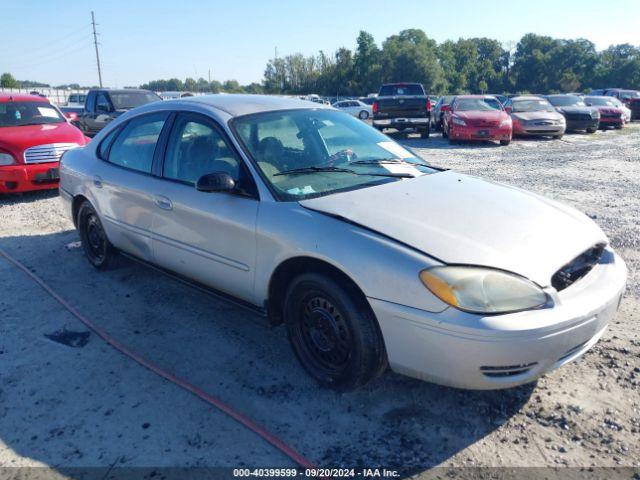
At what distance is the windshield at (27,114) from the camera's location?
8477 millimetres

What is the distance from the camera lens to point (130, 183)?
13.3 ft

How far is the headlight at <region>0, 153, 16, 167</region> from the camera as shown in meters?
7.56

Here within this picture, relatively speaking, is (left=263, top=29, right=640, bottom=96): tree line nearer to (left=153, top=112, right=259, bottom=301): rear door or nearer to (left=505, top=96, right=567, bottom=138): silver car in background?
(left=505, top=96, right=567, bottom=138): silver car in background

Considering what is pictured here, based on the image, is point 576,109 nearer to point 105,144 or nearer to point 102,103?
point 102,103

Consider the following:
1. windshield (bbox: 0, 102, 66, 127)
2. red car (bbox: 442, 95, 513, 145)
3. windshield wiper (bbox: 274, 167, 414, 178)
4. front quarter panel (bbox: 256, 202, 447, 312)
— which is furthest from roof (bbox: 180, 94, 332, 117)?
red car (bbox: 442, 95, 513, 145)

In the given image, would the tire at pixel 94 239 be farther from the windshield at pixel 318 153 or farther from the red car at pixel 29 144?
the red car at pixel 29 144

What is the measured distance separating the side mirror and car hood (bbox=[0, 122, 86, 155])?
5971mm

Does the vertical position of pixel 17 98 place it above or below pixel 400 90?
below

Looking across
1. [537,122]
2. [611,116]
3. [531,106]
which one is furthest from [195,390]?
[611,116]

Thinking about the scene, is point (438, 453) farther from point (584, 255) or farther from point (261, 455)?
point (584, 255)

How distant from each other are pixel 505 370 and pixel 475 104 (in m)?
14.9

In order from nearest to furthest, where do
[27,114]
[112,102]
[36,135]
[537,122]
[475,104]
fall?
1. [36,135]
2. [27,114]
3. [112,102]
4. [475,104]
5. [537,122]

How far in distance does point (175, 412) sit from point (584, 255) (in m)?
2.47

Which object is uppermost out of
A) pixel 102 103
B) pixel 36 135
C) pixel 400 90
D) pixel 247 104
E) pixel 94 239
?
pixel 400 90
